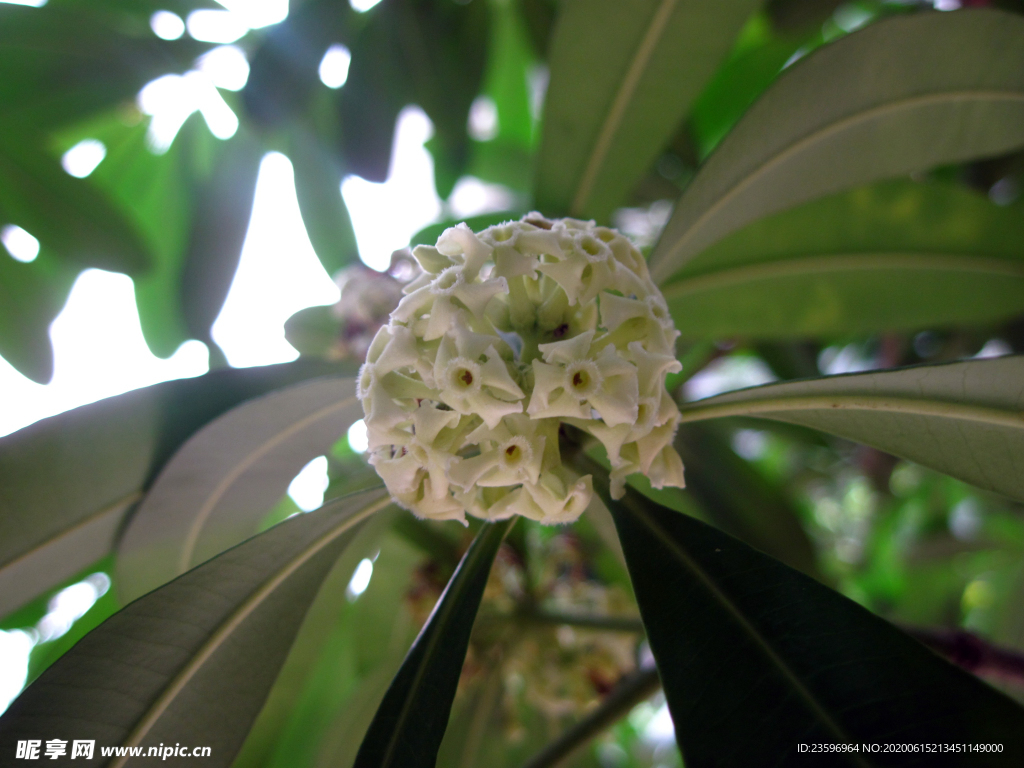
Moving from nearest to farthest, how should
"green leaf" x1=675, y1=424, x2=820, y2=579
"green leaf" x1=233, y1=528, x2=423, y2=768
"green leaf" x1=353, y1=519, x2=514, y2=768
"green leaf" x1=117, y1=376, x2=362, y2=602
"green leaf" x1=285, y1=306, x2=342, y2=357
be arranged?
1. "green leaf" x1=353, y1=519, x2=514, y2=768
2. "green leaf" x1=117, y1=376, x2=362, y2=602
3. "green leaf" x1=233, y1=528, x2=423, y2=768
4. "green leaf" x1=285, y1=306, x2=342, y2=357
5. "green leaf" x1=675, y1=424, x2=820, y2=579

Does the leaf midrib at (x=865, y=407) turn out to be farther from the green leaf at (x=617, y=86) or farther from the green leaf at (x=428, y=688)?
the green leaf at (x=617, y=86)

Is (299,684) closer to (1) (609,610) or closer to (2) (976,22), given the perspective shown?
(1) (609,610)

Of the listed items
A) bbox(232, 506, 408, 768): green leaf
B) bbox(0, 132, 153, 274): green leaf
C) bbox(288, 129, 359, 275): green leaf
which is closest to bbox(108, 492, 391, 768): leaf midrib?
bbox(232, 506, 408, 768): green leaf

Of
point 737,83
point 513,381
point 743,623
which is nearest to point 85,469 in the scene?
point 513,381

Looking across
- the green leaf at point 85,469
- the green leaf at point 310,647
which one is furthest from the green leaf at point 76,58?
the green leaf at point 310,647

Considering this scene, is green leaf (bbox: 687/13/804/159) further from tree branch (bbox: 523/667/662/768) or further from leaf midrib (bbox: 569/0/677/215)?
tree branch (bbox: 523/667/662/768)

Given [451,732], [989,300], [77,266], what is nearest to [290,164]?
[77,266]
